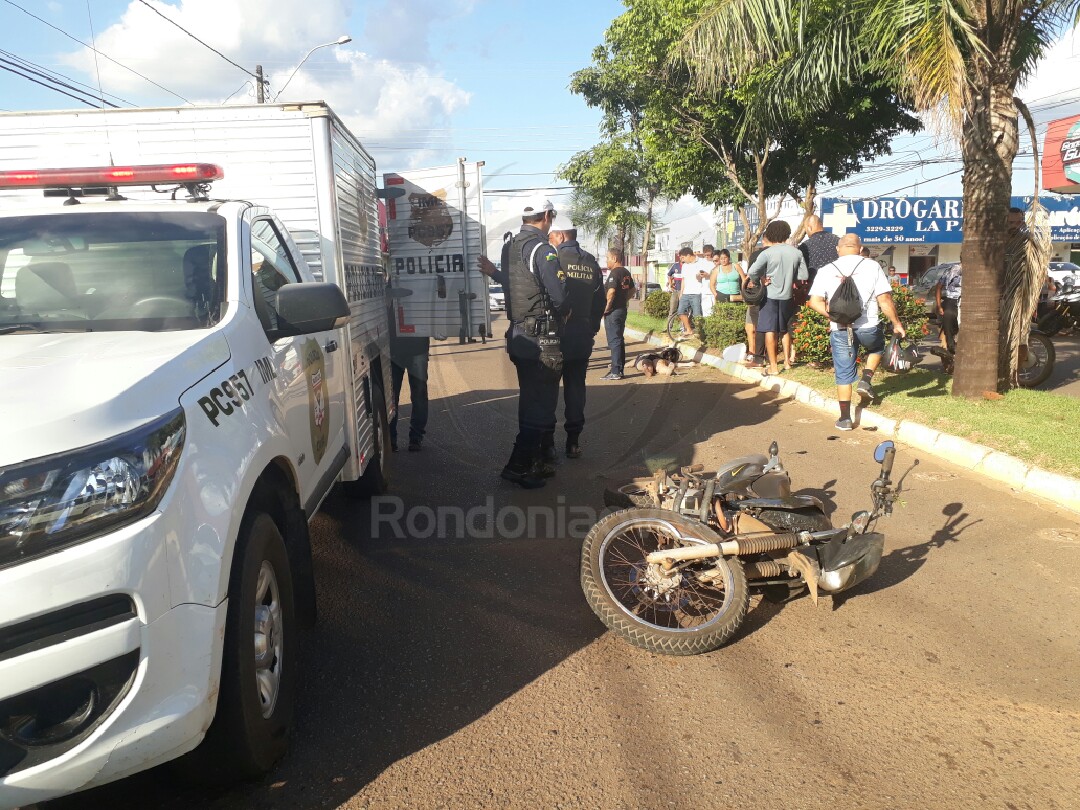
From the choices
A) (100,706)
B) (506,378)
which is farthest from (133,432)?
(506,378)

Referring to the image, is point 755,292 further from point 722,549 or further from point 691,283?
point 722,549

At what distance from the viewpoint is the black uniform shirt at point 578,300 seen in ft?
23.0

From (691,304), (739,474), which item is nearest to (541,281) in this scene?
(739,474)

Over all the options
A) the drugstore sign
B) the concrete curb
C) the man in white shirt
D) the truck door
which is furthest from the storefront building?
the truck door

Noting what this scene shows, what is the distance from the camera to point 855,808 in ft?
8.70

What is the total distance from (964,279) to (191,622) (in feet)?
26.9

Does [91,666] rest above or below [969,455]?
above

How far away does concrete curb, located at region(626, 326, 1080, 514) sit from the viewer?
5.73 m

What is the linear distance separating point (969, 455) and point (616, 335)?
607 centimetres

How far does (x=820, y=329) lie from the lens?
10727 mm

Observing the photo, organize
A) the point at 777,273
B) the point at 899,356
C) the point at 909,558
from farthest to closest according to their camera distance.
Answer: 1. the point at 777,273
2. the point at 899,356
3. the point at 909,558

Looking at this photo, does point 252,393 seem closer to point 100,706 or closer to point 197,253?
point 197,253

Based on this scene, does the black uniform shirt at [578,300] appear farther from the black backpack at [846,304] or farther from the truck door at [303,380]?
the truck door at [303,380]

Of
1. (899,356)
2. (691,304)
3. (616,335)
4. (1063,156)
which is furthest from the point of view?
(1063,156)
